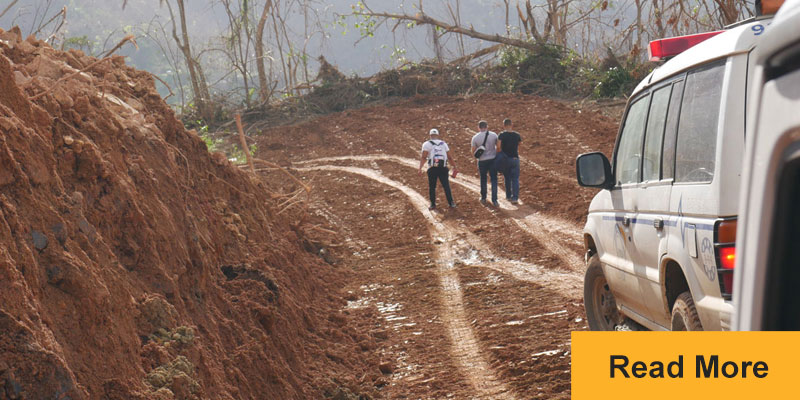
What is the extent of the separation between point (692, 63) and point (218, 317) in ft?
13.1

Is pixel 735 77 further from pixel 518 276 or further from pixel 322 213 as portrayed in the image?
pixel 322 213

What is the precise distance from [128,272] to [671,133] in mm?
3686

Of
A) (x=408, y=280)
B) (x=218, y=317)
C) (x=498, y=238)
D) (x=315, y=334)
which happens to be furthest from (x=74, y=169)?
(x=498, y=238)

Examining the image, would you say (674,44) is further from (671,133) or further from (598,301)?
(598,301)

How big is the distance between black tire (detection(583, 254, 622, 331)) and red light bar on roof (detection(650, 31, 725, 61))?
1794 mm

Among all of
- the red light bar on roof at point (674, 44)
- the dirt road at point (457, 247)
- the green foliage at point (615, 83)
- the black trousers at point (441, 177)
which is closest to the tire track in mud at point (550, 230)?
the dirt road at point (457, 247)

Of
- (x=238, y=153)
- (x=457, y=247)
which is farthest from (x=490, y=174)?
(x=238, y=153)

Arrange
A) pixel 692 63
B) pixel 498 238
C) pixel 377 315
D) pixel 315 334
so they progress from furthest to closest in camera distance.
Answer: pixel 498 238, pixel 377 315, pixel 315 334, pixel 692 63

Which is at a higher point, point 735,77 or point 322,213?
point 735,77

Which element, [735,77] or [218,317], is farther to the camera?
[218,317]

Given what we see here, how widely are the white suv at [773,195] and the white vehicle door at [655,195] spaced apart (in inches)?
111

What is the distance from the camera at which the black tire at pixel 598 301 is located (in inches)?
232

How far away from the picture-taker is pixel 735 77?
11.4 ft

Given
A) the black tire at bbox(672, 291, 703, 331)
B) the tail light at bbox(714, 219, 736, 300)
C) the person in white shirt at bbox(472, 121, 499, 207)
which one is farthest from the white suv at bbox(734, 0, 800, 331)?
the person in white shirt at bbox(472, 121, 499, 207)
